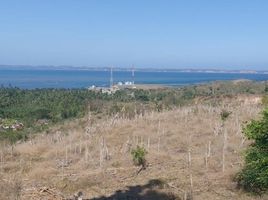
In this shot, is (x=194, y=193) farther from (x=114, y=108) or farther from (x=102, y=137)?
(x=114, y=108)

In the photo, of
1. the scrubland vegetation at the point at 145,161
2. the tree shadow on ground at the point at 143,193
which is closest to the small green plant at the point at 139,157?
the scrubland vegetation at the point at 145,161

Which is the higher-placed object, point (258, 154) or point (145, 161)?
point (258, 154)

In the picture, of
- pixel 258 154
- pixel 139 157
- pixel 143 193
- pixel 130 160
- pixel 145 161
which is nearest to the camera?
pixel 258 154

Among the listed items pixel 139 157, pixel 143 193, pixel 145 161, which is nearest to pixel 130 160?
pixel 145 161

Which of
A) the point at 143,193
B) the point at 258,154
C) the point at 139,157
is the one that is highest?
the point at 258,154

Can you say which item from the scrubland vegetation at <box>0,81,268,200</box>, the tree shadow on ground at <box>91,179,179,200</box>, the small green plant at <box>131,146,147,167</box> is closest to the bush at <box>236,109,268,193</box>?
the scrubland vegetation at <box>0,81,268,200</box>

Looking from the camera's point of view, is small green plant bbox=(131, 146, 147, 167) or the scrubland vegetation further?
small green plant bbox=(131, 146, 147, 167)

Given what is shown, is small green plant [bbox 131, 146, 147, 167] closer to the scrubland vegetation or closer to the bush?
the scrubland vegetation

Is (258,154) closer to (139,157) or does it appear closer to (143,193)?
(143,193)
